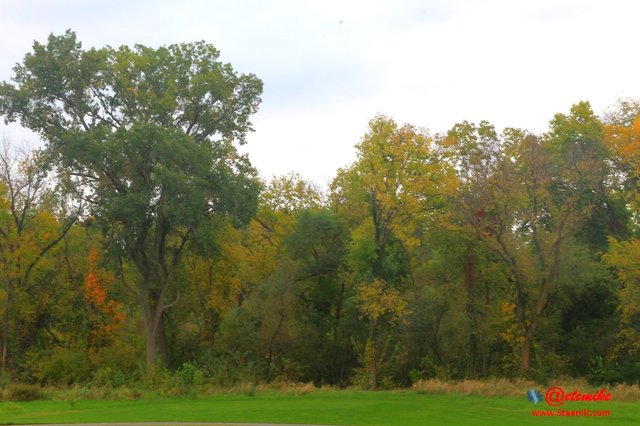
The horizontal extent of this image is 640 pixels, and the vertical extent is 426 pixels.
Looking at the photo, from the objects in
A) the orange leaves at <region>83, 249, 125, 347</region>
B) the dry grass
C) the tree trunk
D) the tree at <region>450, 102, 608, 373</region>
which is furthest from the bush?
the tree at <region>450, 102, 608, 373</region>

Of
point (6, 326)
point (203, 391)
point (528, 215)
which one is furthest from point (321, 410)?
point (6, 326)

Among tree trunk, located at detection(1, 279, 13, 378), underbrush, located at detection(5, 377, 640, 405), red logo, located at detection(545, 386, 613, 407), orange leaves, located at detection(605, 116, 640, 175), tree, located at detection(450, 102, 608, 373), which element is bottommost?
red logo, located at detection(545, 386, 613, 407)

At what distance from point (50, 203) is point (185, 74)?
48.0 ft

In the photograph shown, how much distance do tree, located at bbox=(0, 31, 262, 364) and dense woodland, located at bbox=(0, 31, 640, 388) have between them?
0.12 meters

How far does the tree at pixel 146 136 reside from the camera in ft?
128

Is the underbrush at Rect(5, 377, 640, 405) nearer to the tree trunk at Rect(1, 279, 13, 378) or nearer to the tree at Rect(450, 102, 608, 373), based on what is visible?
the tree at Rect(450, 102, 608, 373)

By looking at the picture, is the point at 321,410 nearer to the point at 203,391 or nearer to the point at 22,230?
the point at 203,391

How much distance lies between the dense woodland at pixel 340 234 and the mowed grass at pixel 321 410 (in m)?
7.87

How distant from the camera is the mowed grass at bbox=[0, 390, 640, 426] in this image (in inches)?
861

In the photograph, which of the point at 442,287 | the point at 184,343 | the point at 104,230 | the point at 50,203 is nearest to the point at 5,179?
the point at 50,203

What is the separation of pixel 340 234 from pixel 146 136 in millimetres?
15784

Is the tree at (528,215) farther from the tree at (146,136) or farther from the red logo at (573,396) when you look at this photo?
the tree at (146,136)

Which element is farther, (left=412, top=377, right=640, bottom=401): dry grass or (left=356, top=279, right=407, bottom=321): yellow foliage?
(left=356, top=279, right=407, bottom=321): yellow foliage

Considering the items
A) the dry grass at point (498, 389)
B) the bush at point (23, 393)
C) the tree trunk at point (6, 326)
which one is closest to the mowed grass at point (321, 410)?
the dry grass at point (498, 389)
